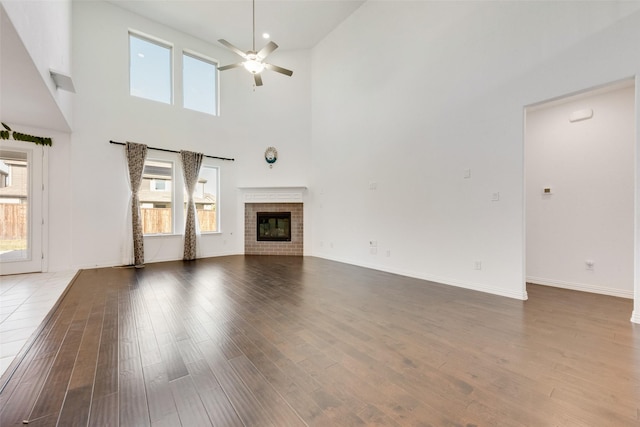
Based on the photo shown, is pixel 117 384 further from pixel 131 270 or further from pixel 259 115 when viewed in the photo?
pixel 259 115

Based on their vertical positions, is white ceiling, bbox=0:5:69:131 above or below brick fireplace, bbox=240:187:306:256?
above

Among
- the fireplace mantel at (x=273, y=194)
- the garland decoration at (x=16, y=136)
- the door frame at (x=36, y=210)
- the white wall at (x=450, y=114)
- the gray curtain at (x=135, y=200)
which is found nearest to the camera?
the white wall at (x=450, y=114)

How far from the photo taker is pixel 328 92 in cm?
649

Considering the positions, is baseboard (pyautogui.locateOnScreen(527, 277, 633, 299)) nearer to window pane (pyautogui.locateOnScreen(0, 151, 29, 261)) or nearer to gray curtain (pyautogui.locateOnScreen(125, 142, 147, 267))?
Answer: gray curtain (pyautogui.locateOnScreen(125, 142, 147, 267))

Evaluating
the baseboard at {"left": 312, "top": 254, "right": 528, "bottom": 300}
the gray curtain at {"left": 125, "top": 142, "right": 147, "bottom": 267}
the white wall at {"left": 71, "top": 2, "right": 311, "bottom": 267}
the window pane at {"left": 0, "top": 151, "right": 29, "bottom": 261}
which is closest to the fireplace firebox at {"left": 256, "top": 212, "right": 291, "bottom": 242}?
the white wall at {"left": 71, "top": 2, "right": 311, "bottom": 267}

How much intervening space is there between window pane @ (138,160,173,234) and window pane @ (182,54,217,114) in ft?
5.53

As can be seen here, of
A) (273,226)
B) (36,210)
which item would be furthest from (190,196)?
(36,210)

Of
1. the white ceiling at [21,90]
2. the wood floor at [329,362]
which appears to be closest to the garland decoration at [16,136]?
the white ceiling at [21,90]

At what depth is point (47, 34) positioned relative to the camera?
9.82 feet

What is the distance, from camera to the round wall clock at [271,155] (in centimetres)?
702

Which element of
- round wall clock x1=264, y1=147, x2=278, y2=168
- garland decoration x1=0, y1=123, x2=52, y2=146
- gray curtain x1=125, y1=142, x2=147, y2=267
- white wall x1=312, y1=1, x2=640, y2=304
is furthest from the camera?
round wall clock x1=264, y1=147, x2=278, y2=168

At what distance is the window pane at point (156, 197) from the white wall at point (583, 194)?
7.23 metres

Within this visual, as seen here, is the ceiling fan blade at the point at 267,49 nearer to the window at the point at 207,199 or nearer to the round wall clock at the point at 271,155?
the round wall clock at the point at 271,155

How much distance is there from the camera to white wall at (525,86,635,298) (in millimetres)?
3447
